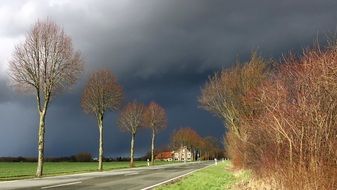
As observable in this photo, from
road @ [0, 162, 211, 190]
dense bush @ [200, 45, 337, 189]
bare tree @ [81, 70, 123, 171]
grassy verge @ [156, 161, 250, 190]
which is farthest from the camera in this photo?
bare tree @ [81, 70, 123, 171]

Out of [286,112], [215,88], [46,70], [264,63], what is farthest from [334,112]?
[215,88]

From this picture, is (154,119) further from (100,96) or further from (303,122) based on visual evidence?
(303,122)

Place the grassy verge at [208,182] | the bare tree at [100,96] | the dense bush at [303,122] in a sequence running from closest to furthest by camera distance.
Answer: the dense bush at [303,122] < the grassy verge at [208,182] < the bare tree at [100,96]

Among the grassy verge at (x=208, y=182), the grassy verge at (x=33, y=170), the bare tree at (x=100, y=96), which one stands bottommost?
the grassy verge at (x=208, y=182)

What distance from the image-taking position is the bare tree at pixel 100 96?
187ft

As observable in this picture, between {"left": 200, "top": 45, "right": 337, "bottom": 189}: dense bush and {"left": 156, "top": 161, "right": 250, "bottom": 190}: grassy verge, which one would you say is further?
{"left": 156, "top": 161, "right": 250, "bottom": 190}: grassy verge

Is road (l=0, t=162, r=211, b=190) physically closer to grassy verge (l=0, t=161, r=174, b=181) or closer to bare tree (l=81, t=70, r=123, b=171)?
grassy verge (l=0, t=161, r=174, b=181)

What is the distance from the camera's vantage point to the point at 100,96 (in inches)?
2254

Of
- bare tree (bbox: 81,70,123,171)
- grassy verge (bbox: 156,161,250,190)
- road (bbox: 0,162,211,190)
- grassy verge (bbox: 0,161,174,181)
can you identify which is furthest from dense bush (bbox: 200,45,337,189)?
bare tree (bbox: 81,70,123,171)

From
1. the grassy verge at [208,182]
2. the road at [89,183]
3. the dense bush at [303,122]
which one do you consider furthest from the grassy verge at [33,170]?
the dense bush at [303,122]

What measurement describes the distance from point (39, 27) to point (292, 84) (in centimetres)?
3103

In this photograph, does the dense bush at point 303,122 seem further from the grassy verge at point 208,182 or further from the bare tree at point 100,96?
the bare tree at point 100,96

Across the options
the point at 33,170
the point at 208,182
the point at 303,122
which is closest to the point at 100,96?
the point at 33,170

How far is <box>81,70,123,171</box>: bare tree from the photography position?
187 feet
